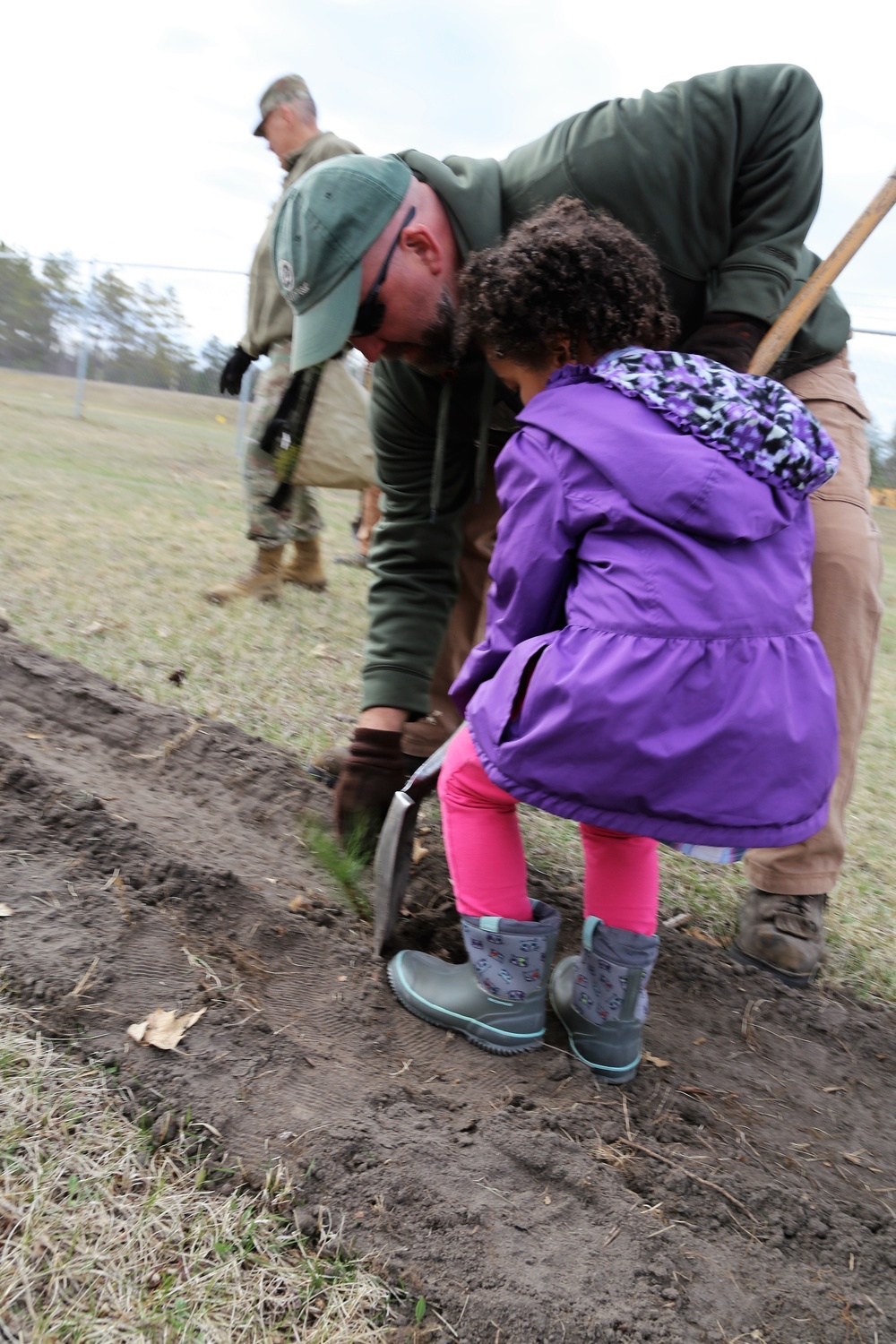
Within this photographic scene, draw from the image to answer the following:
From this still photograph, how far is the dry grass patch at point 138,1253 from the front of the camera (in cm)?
113

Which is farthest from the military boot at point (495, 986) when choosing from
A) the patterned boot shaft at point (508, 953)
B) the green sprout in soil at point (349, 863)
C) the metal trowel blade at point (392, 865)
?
the green sprout in soil at point (349, 863)

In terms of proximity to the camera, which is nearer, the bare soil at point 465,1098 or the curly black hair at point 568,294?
the bare soil at point 465,1098

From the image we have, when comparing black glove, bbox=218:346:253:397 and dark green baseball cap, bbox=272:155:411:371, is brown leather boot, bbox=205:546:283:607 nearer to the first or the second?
black glove, bbox=218:346:253:397

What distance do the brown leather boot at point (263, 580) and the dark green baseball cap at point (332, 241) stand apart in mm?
2682

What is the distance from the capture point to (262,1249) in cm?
124

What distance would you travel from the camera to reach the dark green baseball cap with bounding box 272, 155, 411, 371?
1.86 meters

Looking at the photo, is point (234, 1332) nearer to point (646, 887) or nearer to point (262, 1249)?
point (262, 1249)

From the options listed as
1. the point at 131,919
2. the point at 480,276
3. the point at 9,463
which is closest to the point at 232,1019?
the point at 131,919

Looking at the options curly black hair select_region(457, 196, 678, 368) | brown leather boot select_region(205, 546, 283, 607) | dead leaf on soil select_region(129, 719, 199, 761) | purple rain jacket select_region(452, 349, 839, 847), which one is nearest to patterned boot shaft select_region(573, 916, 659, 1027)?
purple rain jacket select_region(452, 349, 839, 847)

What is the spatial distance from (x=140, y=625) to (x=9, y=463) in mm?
4376

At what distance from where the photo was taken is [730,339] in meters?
1.93

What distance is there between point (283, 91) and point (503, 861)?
3.89 metres

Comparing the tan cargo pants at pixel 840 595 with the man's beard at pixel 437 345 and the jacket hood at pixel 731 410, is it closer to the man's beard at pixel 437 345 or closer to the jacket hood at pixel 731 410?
the jacket hood at pixel 731 410

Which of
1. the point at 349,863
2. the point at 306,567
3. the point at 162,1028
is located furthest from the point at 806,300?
the point at 306,567
